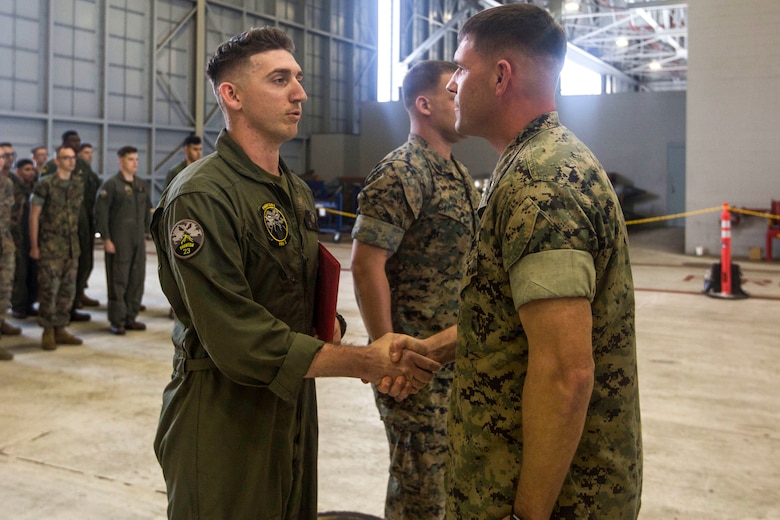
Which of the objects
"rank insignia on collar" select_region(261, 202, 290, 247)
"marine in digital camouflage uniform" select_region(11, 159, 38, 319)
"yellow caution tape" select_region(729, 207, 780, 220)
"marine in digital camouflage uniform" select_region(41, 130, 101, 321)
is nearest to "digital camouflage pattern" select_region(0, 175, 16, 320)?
"marine in digital camouflage uniform" select_region(41, 130, 101, 321)

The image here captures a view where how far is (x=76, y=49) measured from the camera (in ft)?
46.5

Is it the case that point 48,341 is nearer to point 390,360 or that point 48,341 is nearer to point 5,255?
point 5,255

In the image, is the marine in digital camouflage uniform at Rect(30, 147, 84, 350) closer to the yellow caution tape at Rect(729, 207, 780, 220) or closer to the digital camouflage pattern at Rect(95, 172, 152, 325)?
the digital camouflage pattern at Rect(95, 172, 152, 325)

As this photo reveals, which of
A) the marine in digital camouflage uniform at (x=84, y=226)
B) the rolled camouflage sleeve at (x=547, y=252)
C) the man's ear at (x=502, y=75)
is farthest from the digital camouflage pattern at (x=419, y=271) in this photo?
the marine in digital camouflage uniform at (x=84, y=226)

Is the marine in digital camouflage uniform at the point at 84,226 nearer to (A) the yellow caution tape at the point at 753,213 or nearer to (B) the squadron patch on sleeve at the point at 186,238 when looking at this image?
(B) the squadron patch on sleeve at the point at 186,238

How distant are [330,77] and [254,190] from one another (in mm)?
19185

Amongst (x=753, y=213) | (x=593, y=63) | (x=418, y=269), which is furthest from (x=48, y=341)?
(x=593, y=63)

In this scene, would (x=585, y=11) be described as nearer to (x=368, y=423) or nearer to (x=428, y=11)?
(x=428, y=11)

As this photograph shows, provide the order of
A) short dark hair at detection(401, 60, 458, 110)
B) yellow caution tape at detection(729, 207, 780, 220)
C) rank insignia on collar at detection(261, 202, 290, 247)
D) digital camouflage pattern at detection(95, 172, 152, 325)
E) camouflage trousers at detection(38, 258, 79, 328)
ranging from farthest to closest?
yellow caution tape at detection(729, 207, 780, 220), digital camouflage pattern at detection(95, 172, 152, 325), camouflage trousers at detection(38, 258, 79, 328), short dark hair at detection(401, 60, 458, 110), rank insignia on collar at detection(261, 202, 290, 247)

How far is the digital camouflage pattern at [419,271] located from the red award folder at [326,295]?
1.87ft

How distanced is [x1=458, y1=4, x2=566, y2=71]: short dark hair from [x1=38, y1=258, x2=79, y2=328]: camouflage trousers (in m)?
5.70

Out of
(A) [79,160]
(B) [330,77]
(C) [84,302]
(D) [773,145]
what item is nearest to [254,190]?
(A) [79,160]

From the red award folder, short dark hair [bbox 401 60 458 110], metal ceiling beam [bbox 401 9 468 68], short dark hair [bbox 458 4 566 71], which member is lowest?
the red award folder

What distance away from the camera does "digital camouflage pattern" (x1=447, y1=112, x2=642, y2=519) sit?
137 centimetres
